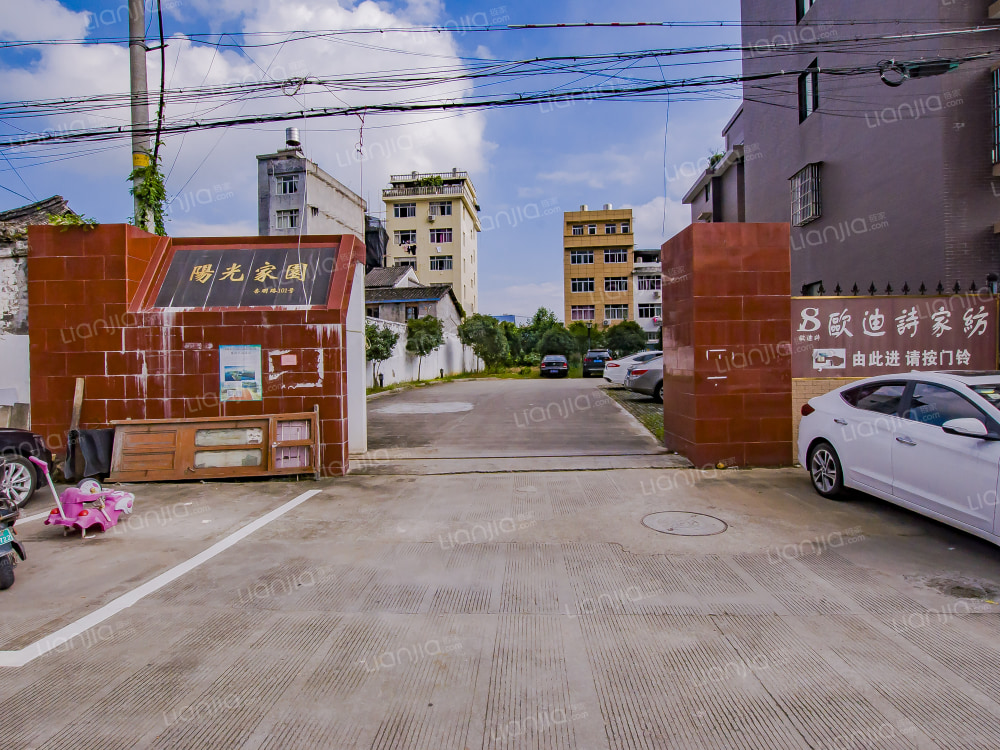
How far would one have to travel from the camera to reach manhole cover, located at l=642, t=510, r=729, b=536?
5.63 metres

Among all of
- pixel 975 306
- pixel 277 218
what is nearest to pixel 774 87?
pixel 975 306

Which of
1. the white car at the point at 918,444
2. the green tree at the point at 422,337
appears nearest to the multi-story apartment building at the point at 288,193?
the green tree at the point at 422,337

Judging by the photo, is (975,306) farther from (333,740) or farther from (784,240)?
(333,740)

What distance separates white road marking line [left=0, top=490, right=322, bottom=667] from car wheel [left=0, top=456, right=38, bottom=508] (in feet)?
9.30

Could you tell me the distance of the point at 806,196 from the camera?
575 inches

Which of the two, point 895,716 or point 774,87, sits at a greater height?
point 774,87

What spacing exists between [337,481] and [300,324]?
2248 millimetres

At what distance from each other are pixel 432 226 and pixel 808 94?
43790mm

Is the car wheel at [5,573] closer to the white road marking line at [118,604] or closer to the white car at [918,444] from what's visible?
the white road marking line at [118,604]

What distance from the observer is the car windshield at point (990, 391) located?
4.93 meters

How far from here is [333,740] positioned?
264cm

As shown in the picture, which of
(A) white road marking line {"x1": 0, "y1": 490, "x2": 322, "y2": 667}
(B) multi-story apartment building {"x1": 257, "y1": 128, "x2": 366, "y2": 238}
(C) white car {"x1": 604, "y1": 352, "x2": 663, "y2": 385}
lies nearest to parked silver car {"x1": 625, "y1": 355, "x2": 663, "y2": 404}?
(C) white car {"x1": 604, "y1": 352, "x2": 663, "y2": 385}

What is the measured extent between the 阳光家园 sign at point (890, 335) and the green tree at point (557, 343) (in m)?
32.2

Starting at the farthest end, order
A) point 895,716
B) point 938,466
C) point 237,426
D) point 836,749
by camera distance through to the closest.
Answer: point 237,426, point 938,466, point 895,716, point 836,749
